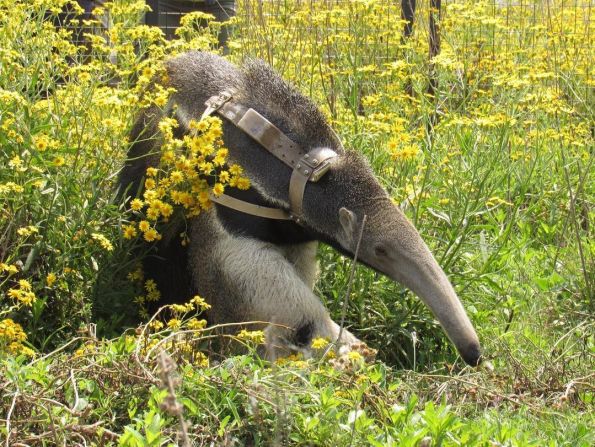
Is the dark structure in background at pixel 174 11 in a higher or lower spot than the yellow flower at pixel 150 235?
higher

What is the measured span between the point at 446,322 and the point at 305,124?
50.5 inches

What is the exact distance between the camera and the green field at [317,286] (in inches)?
144

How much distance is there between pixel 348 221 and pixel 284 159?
1.50ft

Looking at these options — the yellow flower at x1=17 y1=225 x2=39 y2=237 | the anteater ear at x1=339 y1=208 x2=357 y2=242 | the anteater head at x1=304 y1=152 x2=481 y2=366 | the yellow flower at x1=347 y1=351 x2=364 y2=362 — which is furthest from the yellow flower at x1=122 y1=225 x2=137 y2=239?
the yellow flower at x1=347 y1=351 x2=364 y2=362

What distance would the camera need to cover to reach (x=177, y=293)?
5898 mm

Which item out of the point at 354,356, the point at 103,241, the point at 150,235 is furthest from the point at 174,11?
the point at 354,356

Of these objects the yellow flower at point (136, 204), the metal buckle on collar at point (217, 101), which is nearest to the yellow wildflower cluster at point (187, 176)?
the yellow flower at point (136, 204)

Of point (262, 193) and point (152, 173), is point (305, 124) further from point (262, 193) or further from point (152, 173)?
point (152, 173)

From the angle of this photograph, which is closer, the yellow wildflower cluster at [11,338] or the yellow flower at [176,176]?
the yellow wildflower cluster at [11,338]

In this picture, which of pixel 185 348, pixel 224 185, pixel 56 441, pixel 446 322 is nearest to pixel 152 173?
pixel 224 185

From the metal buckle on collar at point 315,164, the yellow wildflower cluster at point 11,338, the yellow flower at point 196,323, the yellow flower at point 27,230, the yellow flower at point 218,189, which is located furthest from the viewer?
the metal buckle on collar at point 315,164

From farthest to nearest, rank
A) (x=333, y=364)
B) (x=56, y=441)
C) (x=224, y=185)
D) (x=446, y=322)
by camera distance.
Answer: (x=224, y=185) < (x=446, y=322) < (x=333, y=364) < (x=56, y=441)

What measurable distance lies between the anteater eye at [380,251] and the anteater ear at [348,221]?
141 mm

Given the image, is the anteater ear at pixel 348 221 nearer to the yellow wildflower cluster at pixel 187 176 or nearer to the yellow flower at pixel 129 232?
the yellow wildflower cluster at pixel 187 176
